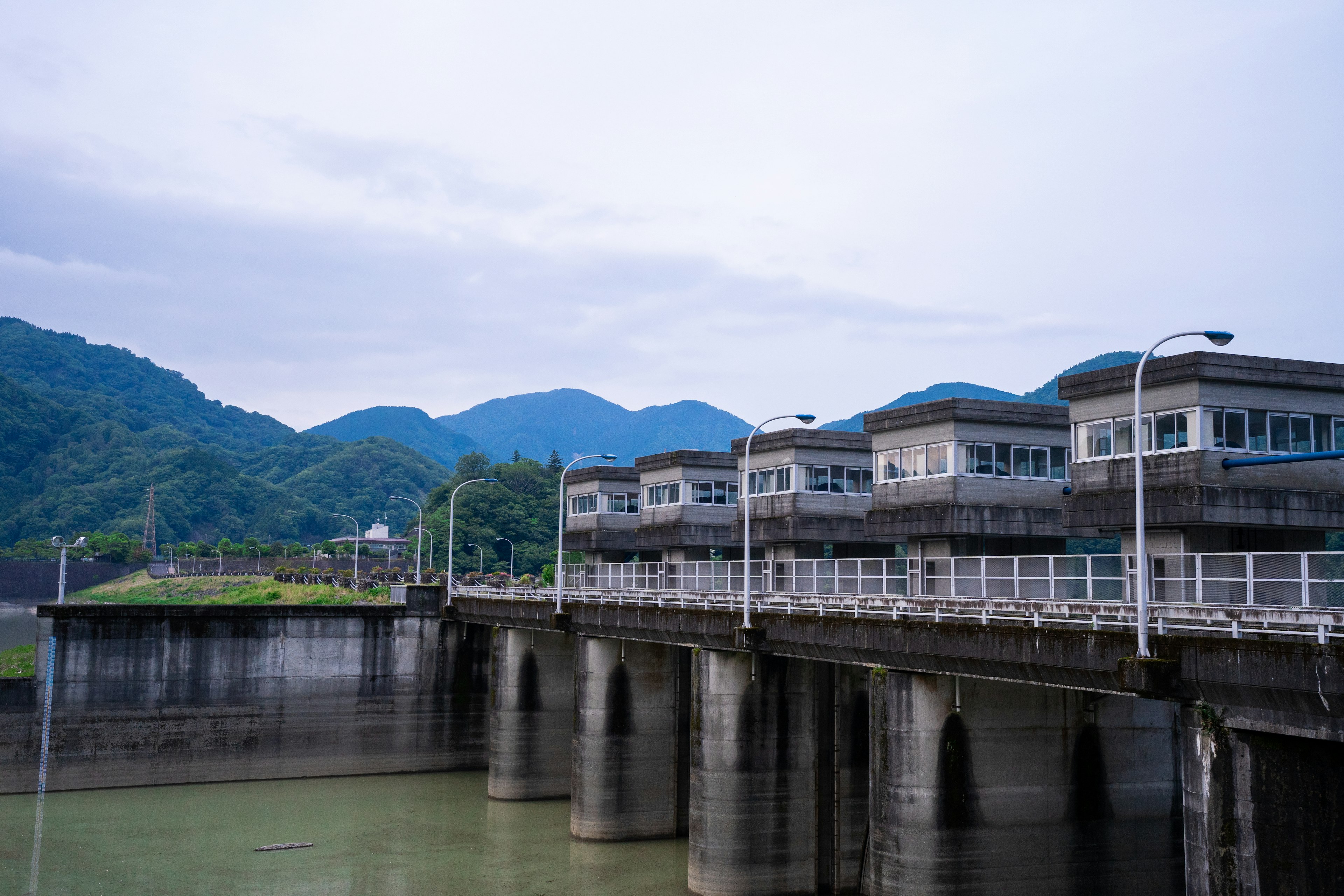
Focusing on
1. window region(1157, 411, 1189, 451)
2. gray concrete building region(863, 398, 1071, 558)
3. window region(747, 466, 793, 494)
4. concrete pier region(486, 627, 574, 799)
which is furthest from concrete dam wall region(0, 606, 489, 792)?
window region(1157, 411, 1189, 451)

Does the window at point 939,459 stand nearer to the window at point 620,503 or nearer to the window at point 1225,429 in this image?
the window at point 1225,429

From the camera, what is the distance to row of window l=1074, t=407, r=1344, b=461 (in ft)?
108

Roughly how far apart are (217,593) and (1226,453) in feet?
421

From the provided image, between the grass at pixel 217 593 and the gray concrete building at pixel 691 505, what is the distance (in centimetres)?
1932

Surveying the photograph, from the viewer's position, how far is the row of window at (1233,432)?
33.1 meters

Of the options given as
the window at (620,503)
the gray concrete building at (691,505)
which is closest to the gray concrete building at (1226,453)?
the gray concrete building at (691,505)

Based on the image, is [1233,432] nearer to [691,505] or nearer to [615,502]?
[691,505]

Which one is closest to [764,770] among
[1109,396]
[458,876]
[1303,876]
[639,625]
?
[639,625]

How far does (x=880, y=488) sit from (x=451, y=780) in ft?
85.1

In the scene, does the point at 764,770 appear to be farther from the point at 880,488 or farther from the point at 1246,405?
the point at 1246,405

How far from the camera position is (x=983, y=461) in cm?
4341

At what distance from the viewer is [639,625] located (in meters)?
40.7

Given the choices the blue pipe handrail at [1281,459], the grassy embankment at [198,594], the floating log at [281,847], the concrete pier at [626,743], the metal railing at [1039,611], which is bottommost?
the floating log at [281,847]

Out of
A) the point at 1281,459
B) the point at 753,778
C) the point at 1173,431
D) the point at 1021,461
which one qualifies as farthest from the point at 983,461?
the point at 753,778
